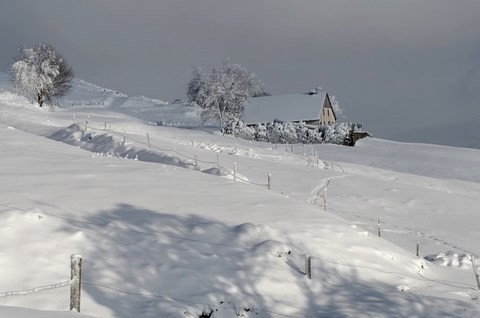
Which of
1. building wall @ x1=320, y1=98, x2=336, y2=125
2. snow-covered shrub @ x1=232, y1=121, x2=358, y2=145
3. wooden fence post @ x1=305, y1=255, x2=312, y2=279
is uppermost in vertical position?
building wall @ x1=320, y1=98, x2=336, y2=125

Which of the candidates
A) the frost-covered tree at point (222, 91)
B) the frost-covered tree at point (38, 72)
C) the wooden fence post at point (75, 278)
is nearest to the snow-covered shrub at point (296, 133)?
the frost-covered tree at point (222, 91)

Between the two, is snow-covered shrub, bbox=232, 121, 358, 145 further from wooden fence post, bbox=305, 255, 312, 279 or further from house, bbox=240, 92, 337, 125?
wooden fence post, bbox=305, 255, 312, 279

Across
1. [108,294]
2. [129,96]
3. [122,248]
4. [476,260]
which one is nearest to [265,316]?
[108,294]

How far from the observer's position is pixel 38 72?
77.4 meters

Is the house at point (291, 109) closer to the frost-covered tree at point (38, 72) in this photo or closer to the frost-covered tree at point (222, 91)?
the frost-covered tree at point (222, 91)

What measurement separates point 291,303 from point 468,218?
19.4 meters

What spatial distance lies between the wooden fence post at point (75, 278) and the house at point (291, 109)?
77.6m

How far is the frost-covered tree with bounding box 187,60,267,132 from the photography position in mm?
84062

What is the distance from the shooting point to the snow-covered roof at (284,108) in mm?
89375

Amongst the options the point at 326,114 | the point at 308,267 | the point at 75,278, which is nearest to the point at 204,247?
the point at 308,267

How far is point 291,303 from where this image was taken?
12508mm

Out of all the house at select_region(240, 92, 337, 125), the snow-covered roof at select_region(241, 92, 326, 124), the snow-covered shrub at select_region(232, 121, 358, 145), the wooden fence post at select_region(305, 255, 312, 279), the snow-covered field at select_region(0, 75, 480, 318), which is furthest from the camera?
the snow-covered roof at select_region(241, 92, 326, 124)

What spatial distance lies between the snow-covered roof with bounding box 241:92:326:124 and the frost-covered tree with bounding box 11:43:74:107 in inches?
1288

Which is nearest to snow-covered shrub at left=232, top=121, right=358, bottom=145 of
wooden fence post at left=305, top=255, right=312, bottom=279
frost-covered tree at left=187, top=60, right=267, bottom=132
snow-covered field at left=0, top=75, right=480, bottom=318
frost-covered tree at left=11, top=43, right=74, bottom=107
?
frost-covered tree at left=187, top=60, right=267, bottom=132
